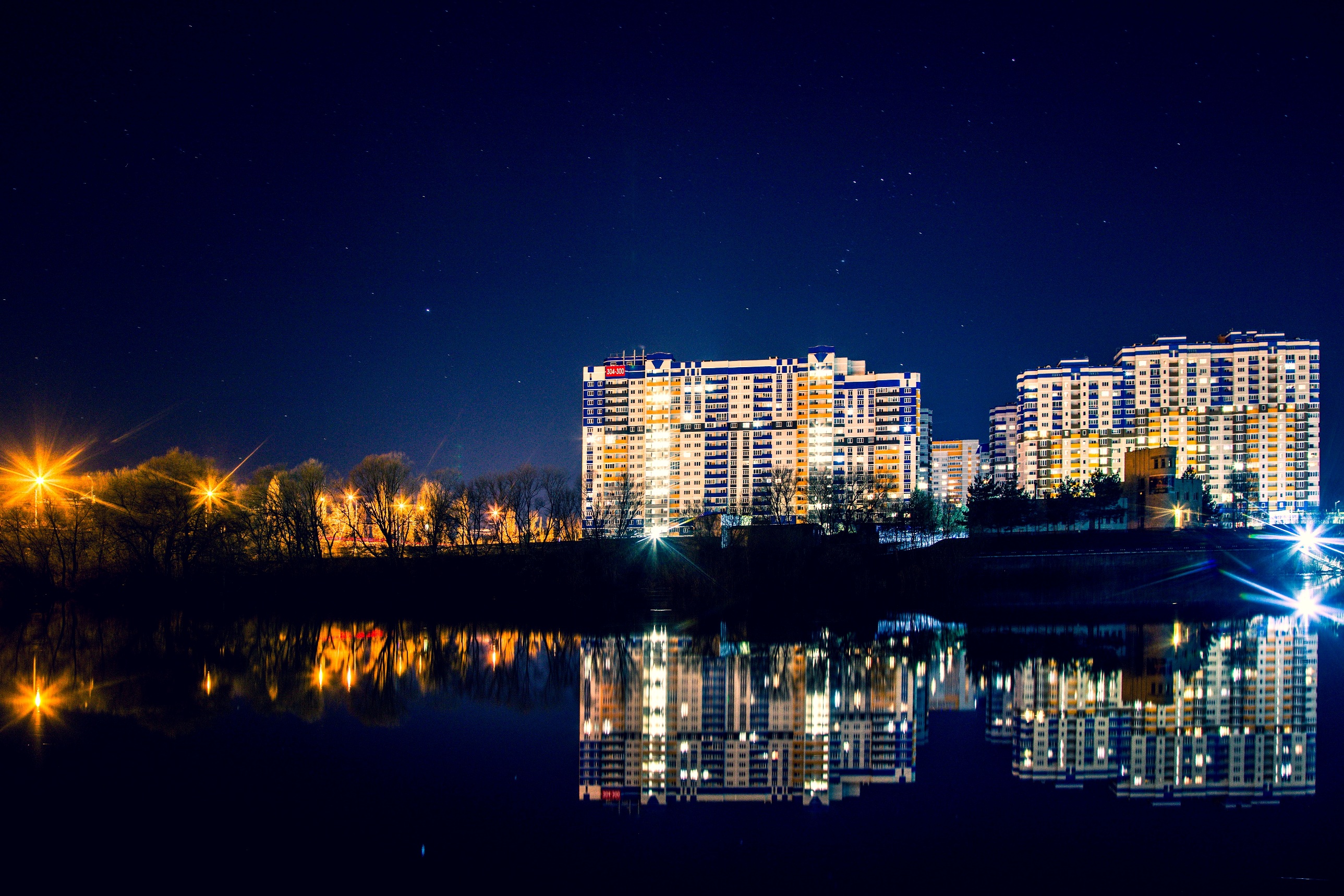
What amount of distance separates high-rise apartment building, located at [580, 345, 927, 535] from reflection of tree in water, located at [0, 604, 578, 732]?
5842cm

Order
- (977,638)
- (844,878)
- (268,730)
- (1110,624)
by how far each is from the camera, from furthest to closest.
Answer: (1110,624) → (977,638) → (268,730) → (844,878)

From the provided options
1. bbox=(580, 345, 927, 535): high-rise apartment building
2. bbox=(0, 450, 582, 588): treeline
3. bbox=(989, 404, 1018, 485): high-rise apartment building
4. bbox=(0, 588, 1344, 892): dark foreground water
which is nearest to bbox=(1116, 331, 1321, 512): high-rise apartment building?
bbox=(580, 345, 927, 535): high-rise apartment building

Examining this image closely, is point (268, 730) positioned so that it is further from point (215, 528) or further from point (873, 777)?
point (215, 528)

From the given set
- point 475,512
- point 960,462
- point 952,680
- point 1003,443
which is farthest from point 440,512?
point 960,462

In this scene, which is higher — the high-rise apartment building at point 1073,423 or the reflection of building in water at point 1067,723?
the high-rise apartment building at point 1073,423

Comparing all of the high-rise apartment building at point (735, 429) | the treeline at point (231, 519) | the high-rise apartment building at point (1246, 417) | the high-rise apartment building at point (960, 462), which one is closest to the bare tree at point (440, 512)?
the treeline at point (231, 519)

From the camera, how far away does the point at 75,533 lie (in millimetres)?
34344

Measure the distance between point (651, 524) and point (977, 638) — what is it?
6392cm

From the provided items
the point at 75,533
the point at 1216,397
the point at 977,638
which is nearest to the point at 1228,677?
the point at 977,638

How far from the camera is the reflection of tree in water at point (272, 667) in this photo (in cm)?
1529

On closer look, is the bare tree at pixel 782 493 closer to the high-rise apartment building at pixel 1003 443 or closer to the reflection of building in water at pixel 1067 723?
the reflection of building in water at pixel 1067 723

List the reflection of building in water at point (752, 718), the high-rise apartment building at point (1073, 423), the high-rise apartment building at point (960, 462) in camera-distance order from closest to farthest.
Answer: the reflection of building in water at point (752, 718)
the high-rise apartment building at point (1073, 423)
the high-rise apartment building at point (960, 462)

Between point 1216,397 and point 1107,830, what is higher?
point 1216,397

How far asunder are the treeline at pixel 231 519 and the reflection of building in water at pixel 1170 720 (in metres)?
24.2
